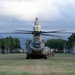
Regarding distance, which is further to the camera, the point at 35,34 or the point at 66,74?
the point at 35,34

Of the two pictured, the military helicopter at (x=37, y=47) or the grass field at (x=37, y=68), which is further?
the military helicopter at (x=37, y=47)

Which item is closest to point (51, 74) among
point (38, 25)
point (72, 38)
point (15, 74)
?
point (15, 74)

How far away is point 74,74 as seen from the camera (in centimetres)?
2634

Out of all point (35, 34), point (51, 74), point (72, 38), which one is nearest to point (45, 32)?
point (35, 34)

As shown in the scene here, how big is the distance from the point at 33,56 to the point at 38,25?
5925mm

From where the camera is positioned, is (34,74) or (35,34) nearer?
(34,74)

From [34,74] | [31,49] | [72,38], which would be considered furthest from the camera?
[72,38]

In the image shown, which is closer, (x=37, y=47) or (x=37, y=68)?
(x=37, y=68)

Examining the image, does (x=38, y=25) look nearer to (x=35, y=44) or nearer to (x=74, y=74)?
(x=35, y=44)

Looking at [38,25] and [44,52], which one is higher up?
[38,25]

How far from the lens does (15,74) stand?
26.3 meters

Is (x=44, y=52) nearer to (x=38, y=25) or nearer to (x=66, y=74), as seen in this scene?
(x=38, y=25)

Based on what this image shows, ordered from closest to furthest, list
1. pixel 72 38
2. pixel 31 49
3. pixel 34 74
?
pixel 34 74, pixel 31 49, pixel 72 38

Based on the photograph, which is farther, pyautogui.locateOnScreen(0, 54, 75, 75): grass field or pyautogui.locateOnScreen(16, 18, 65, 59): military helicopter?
pyautogui.locateOnScreen(16, 18, 65, 59): military helicopter
